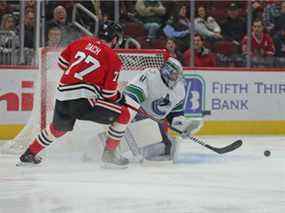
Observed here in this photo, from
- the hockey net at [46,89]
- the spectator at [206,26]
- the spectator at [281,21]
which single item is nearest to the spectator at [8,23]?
the hockey net at [46,89]

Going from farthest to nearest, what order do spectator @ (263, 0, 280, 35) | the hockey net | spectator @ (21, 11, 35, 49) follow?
spectator @ (263, 0, 280, 35), spectator @ (21, 11, 35, 49), the hockey net

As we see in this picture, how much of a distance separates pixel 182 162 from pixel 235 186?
123 cm

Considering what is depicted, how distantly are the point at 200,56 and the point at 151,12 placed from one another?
2.91ft

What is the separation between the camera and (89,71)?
485 cm

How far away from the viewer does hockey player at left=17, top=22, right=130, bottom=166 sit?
4.86 metres

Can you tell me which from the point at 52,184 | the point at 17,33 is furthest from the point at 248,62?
the point at 52,184

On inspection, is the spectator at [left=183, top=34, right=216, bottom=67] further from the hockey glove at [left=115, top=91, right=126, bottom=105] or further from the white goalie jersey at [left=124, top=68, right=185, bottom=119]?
the hockey glove at [left=115, top=91, right=126, bottom=105]

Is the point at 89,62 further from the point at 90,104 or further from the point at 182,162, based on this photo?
the point at 182,162

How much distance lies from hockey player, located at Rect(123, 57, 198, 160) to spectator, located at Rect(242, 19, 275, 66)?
10.7ft

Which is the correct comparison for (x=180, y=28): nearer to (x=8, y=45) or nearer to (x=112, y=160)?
(x=8, y=45)

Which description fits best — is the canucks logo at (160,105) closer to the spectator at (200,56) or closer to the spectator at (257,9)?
the spectator at (200,56)

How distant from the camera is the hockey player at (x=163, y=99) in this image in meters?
5.42

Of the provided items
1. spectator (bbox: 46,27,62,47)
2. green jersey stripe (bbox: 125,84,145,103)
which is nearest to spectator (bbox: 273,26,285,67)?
spectator (bbox: 46,27,62,47)

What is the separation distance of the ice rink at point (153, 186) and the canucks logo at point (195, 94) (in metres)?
1.85
